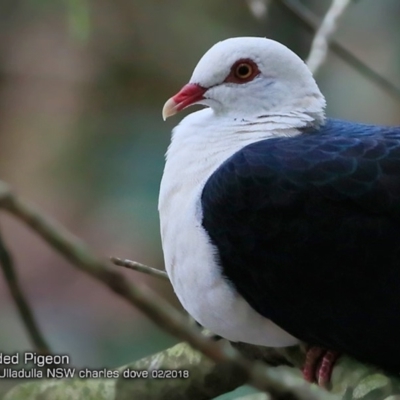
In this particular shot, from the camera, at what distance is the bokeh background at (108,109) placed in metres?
2.89

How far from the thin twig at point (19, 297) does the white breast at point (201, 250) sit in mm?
586

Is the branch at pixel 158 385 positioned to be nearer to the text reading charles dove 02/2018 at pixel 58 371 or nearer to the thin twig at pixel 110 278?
the text reading charles dove 02/2018 at pixel 58 371

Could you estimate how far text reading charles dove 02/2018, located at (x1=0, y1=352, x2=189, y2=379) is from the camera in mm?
886

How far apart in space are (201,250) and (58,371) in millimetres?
293

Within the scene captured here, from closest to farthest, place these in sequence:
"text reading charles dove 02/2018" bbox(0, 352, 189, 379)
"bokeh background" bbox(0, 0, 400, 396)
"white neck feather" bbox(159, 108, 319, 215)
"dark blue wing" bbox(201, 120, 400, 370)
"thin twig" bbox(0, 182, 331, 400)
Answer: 1. "thin twig" bbox(0, 182, 331, 400)
2. "text reading charles dove 02/2018" bbox(0, 352, 189, 379)
3. "dark blue wing" bbox(201, 120, 400, 370)
4. "white neck feather" bbox(159, 108, 319, 215)
5. "bokeh background" bbox(0, 0, 400, 396)

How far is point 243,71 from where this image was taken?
1293 mm

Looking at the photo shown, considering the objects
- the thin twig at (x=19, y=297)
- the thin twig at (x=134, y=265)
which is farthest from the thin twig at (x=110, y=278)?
the thin twig at (x=134, y=265)

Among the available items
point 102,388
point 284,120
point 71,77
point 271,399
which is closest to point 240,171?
point 284,120

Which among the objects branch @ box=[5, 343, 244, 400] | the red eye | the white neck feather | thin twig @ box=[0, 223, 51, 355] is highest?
the red eye

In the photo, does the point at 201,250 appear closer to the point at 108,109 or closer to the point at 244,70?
the point at 244,70

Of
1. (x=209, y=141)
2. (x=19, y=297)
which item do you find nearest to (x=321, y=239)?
(x=209, y=141)

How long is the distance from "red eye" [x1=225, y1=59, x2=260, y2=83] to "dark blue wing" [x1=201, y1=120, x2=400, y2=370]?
0.23 meters

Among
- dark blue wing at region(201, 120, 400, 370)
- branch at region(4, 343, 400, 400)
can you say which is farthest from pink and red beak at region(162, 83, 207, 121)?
branch at region(4, 343, 400, 400)

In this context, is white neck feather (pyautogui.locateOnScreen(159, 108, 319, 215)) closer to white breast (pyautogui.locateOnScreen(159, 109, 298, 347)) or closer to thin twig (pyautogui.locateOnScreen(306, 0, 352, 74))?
white breast (pyautogui.locateOnScreen(159, 109, 298, 347))
